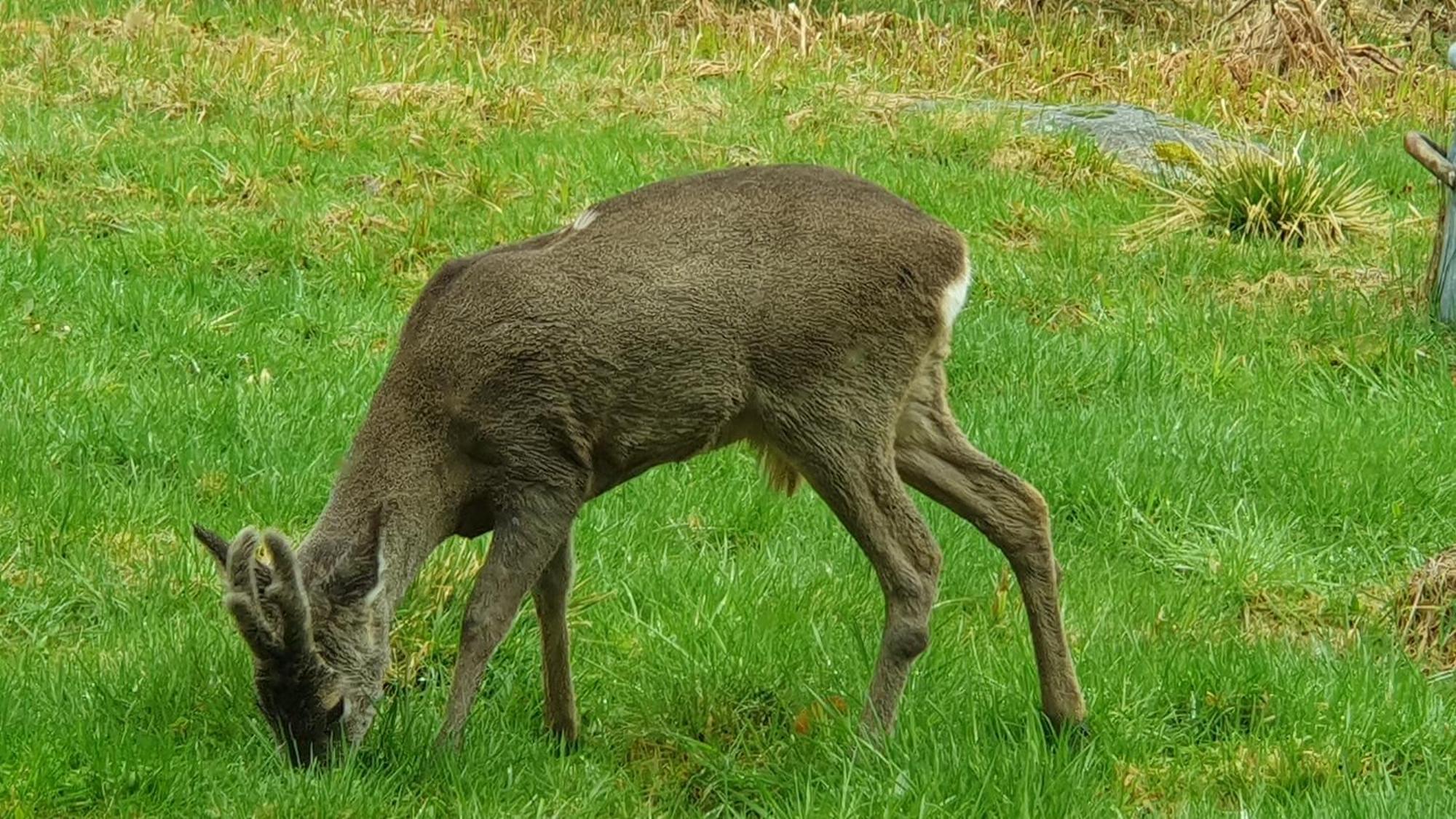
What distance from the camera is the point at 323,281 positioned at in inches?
340

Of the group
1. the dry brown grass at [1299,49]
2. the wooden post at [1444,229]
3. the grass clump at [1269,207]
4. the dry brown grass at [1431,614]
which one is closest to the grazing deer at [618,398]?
the dry brown grass at [1431,614]

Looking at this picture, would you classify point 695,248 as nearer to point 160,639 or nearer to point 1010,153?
point 160,639

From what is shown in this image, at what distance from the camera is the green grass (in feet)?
15.7

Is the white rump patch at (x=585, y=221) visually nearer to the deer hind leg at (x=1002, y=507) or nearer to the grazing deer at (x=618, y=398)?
the grazing deer at (x=618, y=398)

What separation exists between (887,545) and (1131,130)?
7.57 m

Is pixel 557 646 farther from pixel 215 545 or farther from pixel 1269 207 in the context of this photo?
pixel 1269 207

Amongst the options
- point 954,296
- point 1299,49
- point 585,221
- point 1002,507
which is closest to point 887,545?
point 1002,507

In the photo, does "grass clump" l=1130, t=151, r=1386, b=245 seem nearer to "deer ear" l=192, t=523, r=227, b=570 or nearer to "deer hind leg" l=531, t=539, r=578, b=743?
"deer hind leg" l=531, t=539, r=578, b=743

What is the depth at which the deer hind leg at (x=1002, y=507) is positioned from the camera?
16.6ft

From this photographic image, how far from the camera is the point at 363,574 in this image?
455 cm

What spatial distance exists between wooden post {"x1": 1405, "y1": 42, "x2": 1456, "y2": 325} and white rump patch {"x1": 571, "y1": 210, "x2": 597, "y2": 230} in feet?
16.1

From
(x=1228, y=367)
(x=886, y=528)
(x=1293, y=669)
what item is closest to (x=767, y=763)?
(x=886, y=528)

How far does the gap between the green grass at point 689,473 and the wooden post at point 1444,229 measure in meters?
0.14

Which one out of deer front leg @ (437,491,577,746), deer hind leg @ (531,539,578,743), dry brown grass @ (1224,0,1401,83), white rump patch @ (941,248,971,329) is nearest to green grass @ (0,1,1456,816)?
deer hind leg @ (531,539,578,743)
